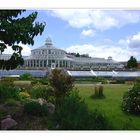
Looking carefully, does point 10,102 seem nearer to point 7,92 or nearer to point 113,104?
point 7,92

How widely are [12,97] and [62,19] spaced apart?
1.64 metres

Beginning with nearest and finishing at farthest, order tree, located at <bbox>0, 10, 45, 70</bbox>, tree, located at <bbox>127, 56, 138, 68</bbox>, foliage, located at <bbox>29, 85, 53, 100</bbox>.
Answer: tree, located at <bbox>0, 10, 45, 70</bbox> < tree, located at <bbox>127, 56, 138, 68</bbox> < foliage, located at <bbox>29, 85, 53, 100</bbox>

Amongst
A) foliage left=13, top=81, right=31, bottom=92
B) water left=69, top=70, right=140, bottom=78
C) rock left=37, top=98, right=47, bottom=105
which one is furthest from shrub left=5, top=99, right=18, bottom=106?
water left=69, top=70, right=140, bottom=78

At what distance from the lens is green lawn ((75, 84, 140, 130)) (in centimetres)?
808

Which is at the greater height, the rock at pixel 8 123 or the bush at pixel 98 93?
the bush at pixel 98 93

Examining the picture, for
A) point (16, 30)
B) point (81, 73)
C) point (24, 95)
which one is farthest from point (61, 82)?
point (16, 30)

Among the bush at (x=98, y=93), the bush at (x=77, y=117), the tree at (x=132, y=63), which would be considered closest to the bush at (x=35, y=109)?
the bush at (x=77, y=117)

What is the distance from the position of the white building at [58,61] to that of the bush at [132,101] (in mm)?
451

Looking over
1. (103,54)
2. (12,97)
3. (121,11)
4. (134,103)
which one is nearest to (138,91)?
(134,103)

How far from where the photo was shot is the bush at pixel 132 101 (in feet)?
27.6

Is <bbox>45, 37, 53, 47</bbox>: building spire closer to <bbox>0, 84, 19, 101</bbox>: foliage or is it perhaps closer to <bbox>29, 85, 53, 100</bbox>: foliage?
<bbox>29, 85, 53, 100</bbox>: foliage

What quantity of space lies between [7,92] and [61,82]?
96cm

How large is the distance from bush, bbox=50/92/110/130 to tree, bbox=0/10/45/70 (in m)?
1.13

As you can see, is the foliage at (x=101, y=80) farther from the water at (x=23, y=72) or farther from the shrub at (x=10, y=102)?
the shrub at (x=10, y=102)
